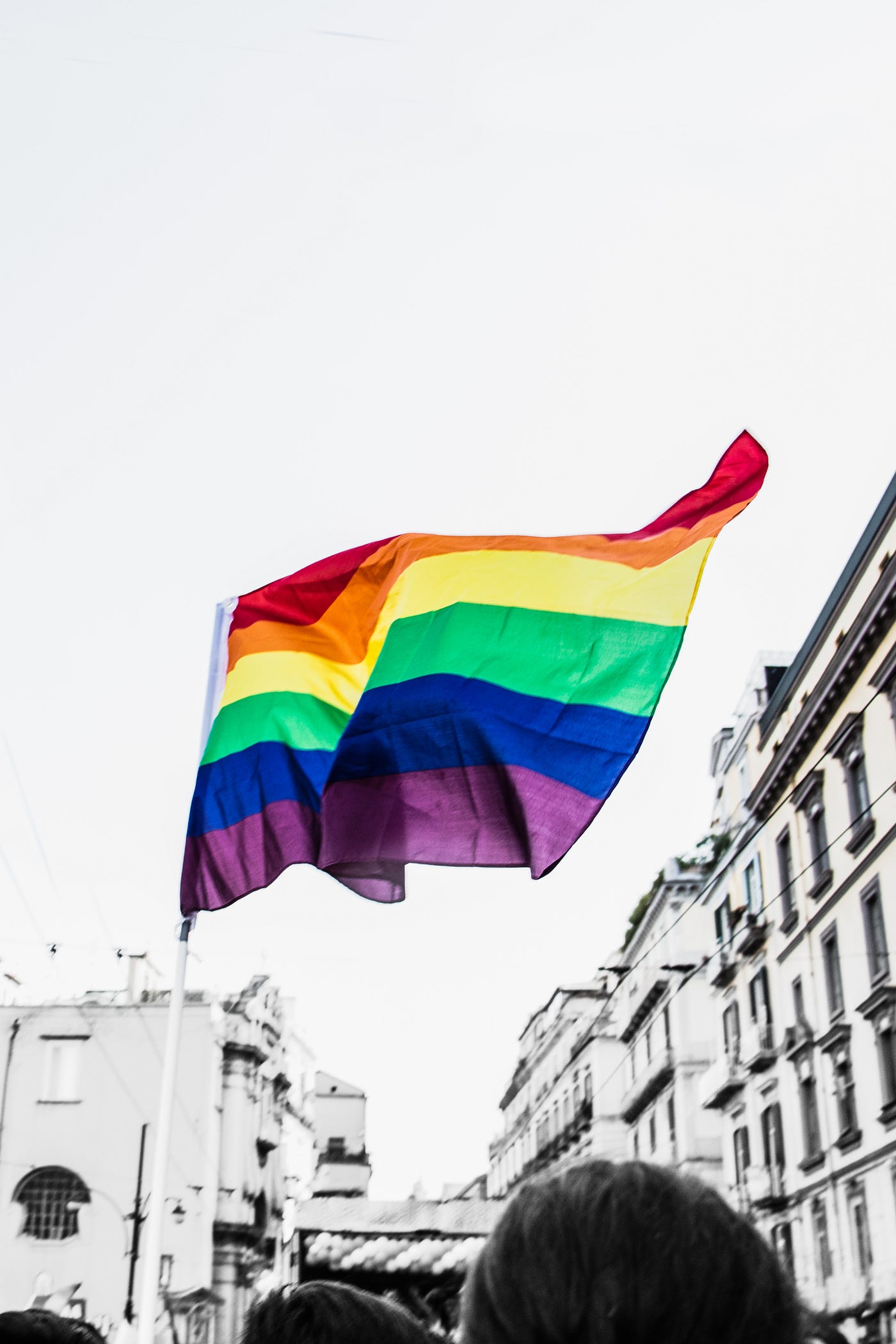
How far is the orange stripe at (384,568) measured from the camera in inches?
298

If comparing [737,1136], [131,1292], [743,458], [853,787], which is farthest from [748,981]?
[743,458]

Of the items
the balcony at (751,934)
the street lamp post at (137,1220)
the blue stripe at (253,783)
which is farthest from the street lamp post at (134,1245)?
the blue stripe at (253,783)

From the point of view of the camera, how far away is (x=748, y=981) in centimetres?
3806

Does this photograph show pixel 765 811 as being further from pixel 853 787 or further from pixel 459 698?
pixel 459 698

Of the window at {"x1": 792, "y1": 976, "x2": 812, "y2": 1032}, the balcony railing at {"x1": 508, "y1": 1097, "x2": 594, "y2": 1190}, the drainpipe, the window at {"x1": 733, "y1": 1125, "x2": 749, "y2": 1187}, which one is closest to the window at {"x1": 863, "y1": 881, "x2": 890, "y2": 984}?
the window at {"x1": 792, "y1": 976, "x2": 812, "y2": 1032}

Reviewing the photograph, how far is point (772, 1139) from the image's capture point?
35438mm

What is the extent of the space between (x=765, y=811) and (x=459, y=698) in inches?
1173

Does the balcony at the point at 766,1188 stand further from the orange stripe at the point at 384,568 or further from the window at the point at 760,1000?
the orange stripe at the point at 384,568

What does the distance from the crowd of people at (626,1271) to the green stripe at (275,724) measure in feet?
19.0

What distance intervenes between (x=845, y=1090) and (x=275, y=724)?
25279mm

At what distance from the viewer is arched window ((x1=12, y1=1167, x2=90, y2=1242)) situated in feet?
148

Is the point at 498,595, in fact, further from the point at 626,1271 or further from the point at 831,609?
the point at 831,609

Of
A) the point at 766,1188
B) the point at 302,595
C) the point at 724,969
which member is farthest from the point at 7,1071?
the point at 302,595

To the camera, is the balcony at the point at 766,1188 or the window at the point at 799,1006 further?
the balcony at the point at 766,1188
